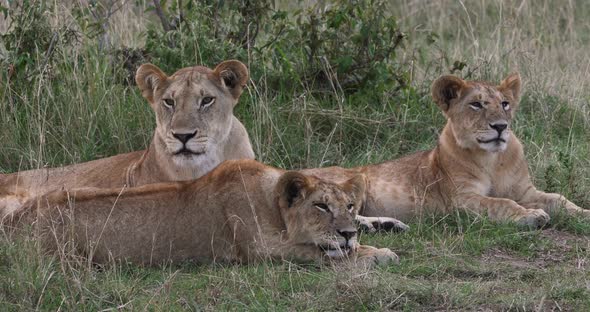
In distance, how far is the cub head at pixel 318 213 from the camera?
598cm

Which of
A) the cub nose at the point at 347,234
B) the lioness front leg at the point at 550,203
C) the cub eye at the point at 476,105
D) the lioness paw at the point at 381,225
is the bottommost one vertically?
the lioness front leg at the point at 550,203

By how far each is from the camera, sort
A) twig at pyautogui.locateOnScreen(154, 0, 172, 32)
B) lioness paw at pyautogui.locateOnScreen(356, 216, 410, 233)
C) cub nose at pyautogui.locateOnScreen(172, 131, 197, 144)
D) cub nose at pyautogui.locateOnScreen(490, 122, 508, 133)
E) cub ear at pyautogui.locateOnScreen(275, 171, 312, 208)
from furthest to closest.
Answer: twig at pyautogui.locateOnScreen(154, 0, 172, 32) → cub nose at pyautogui.locateOnScreen(490, 122, 508, 133) → lioness paw at pyautogui.locateOnScreen(356, 216, 410, 233) → cub nose at pyautogui.locateOnScreen(172, 131, 197, 144) → cub ear at pyautogui.locateOnScreen(275, 171, 312, 208)

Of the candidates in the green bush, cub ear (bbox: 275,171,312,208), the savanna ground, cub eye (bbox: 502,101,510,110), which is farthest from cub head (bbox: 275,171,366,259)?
the green bush

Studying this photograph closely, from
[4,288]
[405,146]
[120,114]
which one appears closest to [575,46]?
[405,146]

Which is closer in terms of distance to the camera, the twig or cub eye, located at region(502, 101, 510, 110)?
cub eye, located at region(502, 101, 510, 110)

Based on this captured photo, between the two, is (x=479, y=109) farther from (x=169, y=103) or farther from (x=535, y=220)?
(x=169, y=103)

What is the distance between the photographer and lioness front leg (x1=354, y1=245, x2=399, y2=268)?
599 cm

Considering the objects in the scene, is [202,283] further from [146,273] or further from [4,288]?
[4,288]

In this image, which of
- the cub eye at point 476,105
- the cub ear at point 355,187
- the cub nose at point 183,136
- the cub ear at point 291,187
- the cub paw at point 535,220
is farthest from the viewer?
the cub eye at point 476,105

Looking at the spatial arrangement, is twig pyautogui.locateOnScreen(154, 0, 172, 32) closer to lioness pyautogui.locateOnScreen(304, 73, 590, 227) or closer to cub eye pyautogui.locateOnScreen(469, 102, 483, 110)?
lioness pyautogui.locateOnScreen(304, 73, 590, 227)

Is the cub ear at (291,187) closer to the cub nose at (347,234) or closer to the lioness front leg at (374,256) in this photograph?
the cub nose at (347,234)

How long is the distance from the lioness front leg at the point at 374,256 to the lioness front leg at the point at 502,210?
1.16 m

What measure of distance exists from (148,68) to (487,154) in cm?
219

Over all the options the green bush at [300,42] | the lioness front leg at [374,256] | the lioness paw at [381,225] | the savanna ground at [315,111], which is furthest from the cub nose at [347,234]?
the green bush at [300,42]
